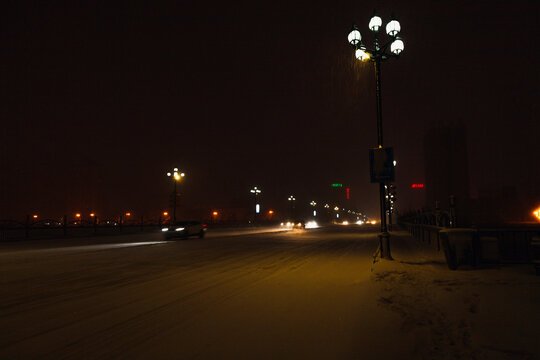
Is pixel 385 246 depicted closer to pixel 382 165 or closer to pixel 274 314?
pixel 382 165

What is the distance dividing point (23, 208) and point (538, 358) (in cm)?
9618

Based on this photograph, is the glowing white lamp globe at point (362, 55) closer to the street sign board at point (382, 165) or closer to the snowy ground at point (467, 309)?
the street sign board at point (382, 165)

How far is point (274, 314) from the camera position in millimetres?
6051

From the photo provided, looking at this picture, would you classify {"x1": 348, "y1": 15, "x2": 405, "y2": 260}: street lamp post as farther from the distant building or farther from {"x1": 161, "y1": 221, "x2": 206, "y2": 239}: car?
the distant building

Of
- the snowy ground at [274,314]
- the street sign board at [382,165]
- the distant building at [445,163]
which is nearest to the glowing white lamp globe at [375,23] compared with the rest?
the street sign board at [382,165]

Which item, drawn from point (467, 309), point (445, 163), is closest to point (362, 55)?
point (467, 309)

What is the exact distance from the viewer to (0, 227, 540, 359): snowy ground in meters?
4.41

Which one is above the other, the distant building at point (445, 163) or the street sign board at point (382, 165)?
the distant building at point (445, 163)

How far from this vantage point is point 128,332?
506cm

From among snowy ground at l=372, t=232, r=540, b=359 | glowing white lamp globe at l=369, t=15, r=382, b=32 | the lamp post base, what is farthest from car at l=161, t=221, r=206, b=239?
snowy ground at l=372, t=232, r=540, b=359

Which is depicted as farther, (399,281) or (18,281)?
(18,281)

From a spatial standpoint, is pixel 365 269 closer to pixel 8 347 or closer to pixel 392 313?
pixel 392 313

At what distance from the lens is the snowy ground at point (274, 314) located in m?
4.41

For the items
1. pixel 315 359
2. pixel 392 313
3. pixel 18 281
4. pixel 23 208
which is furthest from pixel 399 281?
pixel 23 208
